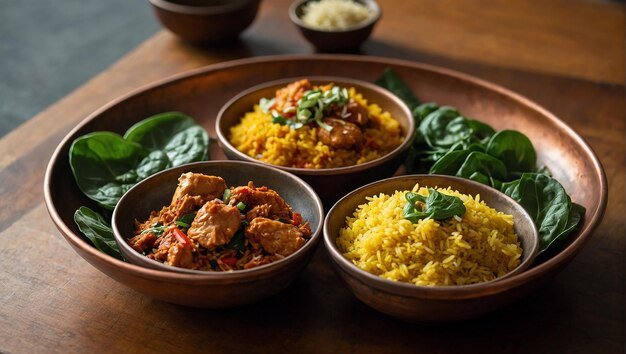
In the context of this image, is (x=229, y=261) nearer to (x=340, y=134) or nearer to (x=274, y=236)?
(x=274, y=236)

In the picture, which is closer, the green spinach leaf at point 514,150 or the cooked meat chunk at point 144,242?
the cooked meat chunk at point 144,242

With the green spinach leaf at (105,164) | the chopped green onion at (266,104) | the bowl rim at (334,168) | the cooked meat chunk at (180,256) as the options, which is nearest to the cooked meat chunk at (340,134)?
the bowl rim at (334,168)

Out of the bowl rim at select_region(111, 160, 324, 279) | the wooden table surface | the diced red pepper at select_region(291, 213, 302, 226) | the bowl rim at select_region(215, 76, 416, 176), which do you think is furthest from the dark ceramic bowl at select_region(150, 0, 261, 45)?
the diced red pepper at select_region(291, 213, 302, 226)

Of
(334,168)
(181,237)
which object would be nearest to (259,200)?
(181,237)

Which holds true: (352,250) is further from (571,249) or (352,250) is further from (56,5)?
(56,5)

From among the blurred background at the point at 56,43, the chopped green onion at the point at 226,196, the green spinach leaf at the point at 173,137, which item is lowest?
the blurred background at the point at 56,43

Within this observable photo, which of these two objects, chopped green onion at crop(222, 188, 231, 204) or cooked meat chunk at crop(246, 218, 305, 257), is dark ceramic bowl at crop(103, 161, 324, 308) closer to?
cooked meat chunk at crop(246, 218, 305, 257)

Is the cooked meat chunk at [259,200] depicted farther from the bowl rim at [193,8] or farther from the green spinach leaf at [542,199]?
the bowl rim at [193,8]
